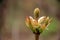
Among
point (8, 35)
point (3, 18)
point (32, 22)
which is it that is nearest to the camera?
point (32, 22)

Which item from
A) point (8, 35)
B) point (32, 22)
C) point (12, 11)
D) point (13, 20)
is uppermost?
point (12, 11)

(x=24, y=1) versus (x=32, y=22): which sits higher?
(x=24, y=1)

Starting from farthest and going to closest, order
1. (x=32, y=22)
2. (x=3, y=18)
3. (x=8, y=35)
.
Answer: (x=3, y=18) → (x=8, y=35) → (x=32, y=22)

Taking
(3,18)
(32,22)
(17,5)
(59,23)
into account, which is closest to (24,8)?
(17,5)

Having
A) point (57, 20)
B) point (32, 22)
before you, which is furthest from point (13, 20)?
point (32, 22)

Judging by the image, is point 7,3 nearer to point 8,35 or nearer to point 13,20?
point 13,20

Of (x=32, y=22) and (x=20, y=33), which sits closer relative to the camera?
(x=32, y=22)
